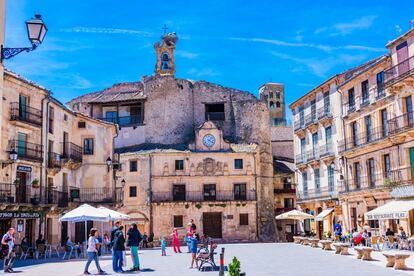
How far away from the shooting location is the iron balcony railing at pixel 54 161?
31.2m

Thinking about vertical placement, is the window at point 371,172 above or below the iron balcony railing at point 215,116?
below

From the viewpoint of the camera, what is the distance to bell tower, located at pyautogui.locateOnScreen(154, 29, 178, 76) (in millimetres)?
51719

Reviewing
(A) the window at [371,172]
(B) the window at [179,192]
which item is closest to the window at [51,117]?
(B) the window at [179,192]

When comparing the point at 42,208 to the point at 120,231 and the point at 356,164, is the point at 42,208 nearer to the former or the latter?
the point at 120,231

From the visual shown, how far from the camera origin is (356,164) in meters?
→ 34.2

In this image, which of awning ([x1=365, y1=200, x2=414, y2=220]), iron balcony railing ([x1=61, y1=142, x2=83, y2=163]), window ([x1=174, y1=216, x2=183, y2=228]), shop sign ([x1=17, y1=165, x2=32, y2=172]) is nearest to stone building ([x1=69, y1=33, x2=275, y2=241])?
window ([x1=174, y1=216, x2=183, y2=228])

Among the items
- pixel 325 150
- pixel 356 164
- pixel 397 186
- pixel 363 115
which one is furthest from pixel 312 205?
pixel 397 186

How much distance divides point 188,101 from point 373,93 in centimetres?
2385

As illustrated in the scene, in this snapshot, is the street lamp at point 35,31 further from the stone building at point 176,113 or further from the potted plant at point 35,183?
the stone building at point 176,113

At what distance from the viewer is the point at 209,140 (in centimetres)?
4781

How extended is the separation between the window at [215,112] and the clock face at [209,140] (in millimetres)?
5193

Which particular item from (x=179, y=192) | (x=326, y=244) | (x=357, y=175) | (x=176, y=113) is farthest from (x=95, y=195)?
(x=357, y=175)

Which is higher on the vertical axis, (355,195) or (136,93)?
(136,93)

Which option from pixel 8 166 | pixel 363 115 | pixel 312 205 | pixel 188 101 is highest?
pixel 188 101
